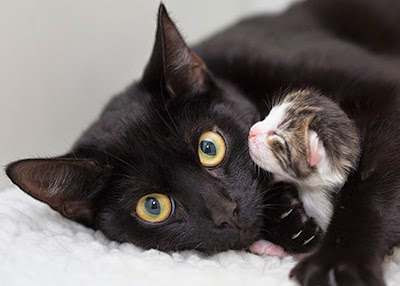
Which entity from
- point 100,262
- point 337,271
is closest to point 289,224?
point 337,271

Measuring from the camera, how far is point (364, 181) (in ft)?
3.72

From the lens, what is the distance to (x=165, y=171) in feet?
4.00

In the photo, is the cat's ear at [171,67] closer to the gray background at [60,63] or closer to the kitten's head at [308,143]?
the kitten's head at [308,143]

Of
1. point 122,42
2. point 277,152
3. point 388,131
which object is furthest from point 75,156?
point 122,42

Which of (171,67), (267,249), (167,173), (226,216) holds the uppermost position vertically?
(171,67)

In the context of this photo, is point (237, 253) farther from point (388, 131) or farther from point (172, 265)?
point (388, 131)

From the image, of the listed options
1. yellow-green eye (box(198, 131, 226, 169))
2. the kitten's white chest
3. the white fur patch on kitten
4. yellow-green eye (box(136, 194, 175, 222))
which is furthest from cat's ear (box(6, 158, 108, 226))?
the kitten's white chest

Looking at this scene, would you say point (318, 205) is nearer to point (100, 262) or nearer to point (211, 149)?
point (211, 149)

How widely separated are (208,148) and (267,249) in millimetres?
276

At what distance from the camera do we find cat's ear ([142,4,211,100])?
4.23ft

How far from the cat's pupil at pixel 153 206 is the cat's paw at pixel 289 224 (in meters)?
0.26

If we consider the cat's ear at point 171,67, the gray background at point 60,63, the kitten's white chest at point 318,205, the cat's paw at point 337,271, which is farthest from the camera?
the gray background at point 60,63

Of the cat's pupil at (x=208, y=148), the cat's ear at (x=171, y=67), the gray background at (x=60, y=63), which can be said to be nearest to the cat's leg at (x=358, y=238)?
the cat's pupil at (x=208, y=148)

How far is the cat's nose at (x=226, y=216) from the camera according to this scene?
115cm
